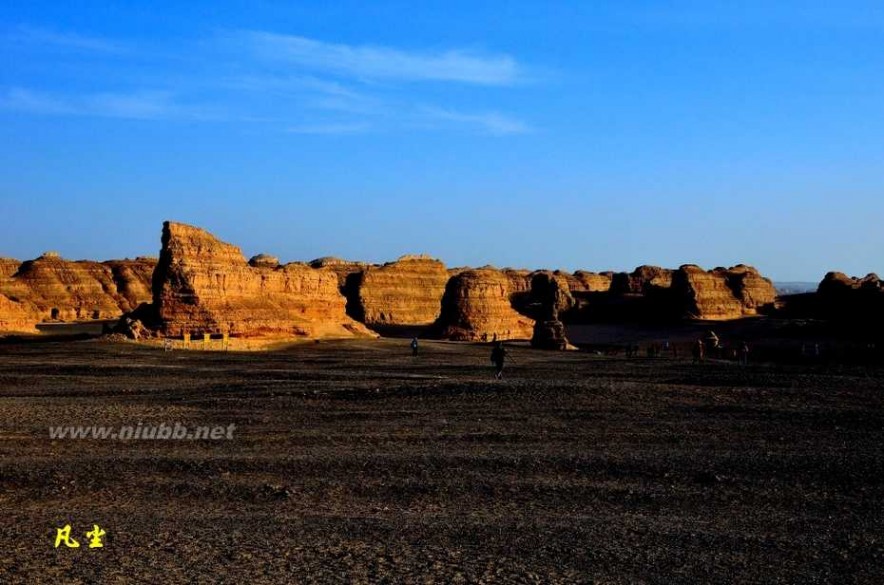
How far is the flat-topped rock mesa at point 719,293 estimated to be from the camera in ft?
304

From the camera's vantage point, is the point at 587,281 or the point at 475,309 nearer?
the point at 475,309

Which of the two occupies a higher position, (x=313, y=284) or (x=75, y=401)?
(x=313, y=284)

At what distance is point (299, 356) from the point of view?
142 ft

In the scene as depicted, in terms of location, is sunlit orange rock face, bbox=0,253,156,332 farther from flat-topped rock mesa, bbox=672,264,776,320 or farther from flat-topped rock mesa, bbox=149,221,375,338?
flat-topped rock mesa, bbox=672,264,776,320

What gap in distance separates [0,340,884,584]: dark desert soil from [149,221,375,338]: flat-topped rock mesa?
23.0 m

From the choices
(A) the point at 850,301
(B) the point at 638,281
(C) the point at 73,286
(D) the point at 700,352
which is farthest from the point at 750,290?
(C) the point at 73,286

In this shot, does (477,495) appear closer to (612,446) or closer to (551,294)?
(612,446)

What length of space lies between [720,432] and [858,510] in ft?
20.7

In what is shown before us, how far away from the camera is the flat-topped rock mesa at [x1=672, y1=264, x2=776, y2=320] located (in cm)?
9269

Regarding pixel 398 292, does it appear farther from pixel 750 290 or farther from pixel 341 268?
pixel 750 290

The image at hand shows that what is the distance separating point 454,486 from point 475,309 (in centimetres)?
5657

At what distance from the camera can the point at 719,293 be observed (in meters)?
96.4

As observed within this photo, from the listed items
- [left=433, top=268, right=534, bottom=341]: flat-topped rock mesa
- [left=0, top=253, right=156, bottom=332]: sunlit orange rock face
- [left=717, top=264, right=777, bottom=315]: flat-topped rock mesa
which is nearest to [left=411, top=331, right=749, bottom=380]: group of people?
[left=433, top=268, right=534, bottom=341]: flat-topped rock mesa

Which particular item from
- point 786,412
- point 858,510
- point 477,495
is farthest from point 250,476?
point 786,412
